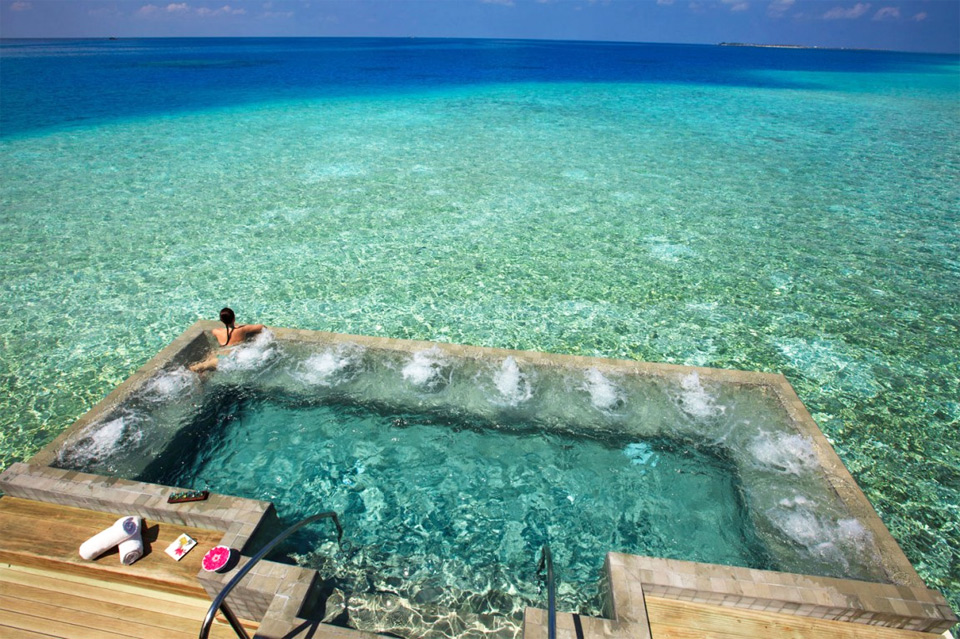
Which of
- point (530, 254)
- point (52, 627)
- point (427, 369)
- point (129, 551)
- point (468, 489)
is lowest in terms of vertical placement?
point (468, 489)

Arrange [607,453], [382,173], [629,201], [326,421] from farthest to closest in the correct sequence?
[382,173] < [629,201] < [326,421] < [607,453]

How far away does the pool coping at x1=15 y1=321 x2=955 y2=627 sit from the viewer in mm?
3777

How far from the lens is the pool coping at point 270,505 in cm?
378

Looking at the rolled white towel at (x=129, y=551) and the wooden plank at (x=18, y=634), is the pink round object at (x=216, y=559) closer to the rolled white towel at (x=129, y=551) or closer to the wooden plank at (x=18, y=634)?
the rolled white towel at (x=129, y=551)

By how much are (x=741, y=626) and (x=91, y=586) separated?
5281mm

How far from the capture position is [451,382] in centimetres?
646

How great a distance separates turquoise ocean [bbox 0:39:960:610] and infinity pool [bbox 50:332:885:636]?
127cm

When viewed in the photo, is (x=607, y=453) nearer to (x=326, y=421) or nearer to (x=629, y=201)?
(x=326, y=421)

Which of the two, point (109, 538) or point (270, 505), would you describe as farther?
point (270, 505)

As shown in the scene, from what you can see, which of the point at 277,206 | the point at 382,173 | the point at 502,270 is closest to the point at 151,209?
the point at 277,206

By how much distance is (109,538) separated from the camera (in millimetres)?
4035

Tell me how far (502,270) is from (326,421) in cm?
517

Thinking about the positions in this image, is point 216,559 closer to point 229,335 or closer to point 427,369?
point 427,369

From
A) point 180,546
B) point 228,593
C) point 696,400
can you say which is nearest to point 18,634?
point 180,546
